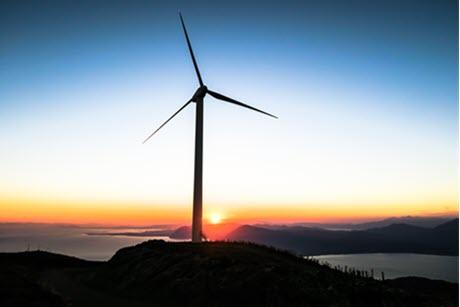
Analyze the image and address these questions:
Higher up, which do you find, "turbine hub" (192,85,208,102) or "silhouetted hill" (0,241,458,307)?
"turbine hub" (192,85,208,102)

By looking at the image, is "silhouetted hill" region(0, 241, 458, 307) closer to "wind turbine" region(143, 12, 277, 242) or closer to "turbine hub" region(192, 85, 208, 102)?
"wind turbine" region(143, 12, 277, 242)

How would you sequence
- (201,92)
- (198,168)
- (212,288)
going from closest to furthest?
(212,288) → (198,168) → (201,92)

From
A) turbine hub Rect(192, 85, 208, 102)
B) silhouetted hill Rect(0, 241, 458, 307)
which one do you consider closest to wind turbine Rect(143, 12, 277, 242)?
turbine hub Rect(192, 85, 208, 102)


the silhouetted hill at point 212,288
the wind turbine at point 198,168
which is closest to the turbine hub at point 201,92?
the wind turbine at point 198,168

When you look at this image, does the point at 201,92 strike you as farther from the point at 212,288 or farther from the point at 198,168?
the point at 212,288

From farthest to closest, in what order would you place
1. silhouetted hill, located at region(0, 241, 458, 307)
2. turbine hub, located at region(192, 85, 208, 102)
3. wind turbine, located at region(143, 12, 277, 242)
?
turbine hub, located at region(192, 85, 208, 102) → wind turbine, located at region(143, 12, 277, 242) → silhouetted hill, located at region(0, 241, 458, 307)

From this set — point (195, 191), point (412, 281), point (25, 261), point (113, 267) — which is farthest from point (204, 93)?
point (412, 281)

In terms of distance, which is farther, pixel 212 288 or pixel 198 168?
pixel 198 168

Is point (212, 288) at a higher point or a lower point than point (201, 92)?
lower

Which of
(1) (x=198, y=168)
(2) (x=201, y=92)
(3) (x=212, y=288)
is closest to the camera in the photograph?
(3) (x=212, y=288)

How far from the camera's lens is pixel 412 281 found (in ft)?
412

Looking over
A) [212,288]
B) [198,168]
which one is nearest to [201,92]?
[198,168]

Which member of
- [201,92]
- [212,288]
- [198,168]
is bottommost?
[212,288]

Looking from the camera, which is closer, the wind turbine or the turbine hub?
the wind turbine
